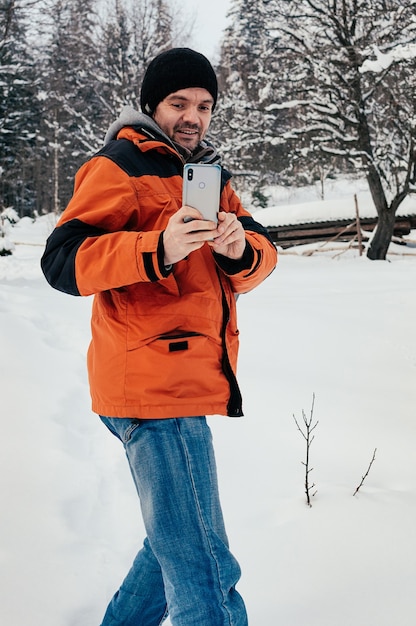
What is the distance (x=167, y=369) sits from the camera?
4.61 feet

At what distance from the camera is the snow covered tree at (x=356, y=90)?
13047mm

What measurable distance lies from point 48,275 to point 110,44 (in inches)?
823

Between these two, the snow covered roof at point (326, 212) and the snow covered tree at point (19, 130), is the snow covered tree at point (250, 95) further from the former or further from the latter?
the snow covered tree at point (19, 130)

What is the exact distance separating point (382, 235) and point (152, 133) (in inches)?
535

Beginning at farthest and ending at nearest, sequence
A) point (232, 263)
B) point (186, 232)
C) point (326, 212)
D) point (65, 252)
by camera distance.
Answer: point (326, 212) < point (232, 263) < point (65, 252) < point (186, 232)

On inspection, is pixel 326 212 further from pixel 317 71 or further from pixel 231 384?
pixel 231 384

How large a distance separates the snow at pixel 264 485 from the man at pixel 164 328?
3.05ft

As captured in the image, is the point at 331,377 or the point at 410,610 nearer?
the point at 410,610

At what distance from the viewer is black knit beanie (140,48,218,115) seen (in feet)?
5.61

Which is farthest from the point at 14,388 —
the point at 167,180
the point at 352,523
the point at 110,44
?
the point at 110,44

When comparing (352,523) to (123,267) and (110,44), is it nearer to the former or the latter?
(123,267)

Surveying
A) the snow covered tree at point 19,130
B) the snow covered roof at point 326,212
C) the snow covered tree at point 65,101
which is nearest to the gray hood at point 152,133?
the snow covered roof at point 326,212

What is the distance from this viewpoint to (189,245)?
1.29m

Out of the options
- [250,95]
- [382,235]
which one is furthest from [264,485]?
[250,95]
